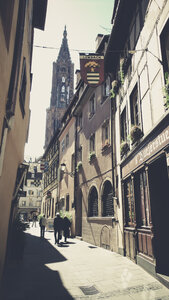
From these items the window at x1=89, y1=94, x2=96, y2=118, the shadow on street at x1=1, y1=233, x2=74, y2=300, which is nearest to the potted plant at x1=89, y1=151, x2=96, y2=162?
the window at x1=89, y1=94, x2=96, y2=118

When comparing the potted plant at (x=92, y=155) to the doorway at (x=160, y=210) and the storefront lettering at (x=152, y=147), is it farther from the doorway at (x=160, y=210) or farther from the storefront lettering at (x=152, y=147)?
the doorway at (x=160, y=210)

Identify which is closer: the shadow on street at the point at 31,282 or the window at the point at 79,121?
the shadow on street at the point at 31,282

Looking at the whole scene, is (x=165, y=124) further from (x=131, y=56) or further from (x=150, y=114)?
(x=131, y=56)

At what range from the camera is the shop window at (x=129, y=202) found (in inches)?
319

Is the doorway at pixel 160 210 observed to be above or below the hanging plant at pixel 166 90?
below

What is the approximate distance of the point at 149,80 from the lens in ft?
21.6

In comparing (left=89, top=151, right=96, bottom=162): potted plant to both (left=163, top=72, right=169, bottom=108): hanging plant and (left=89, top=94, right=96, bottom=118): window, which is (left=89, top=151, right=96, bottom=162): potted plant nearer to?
(left=89, top=94, right=96, bottom=118): window

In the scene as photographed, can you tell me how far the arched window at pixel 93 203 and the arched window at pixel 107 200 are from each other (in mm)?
1403

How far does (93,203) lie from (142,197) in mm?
6166

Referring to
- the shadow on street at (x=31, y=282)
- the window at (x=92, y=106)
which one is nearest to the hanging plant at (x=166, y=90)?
the shadow on street at (x=31, y=282)

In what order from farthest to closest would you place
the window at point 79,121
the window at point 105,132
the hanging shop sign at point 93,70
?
the window at point 79,121
the window at point 105,132
the hanging shop sign at point 93,70

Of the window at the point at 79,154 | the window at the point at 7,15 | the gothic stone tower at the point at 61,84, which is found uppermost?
the gothic stone tower at the point at 61,84

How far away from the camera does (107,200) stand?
11070mm

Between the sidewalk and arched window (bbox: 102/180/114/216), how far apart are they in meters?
2.86
